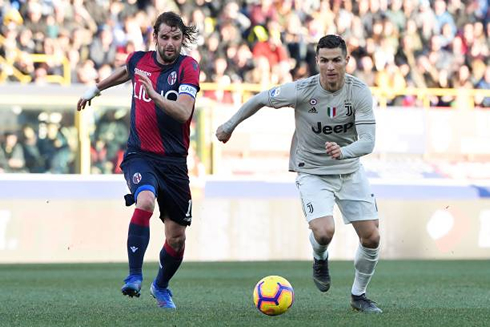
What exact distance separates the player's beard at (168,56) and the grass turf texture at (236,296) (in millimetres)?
1930

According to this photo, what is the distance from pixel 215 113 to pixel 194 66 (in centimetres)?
999

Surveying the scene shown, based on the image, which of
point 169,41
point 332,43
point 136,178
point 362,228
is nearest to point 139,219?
point 136,178

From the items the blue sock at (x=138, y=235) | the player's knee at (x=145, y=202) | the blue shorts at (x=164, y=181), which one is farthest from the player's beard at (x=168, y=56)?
the blue sock at (x=138, y=235)

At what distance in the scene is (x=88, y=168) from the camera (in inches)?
701

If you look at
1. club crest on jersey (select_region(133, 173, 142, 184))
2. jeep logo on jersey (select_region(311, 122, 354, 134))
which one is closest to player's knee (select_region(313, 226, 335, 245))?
jeep logo on jersey (select_region(311, 122, 354, 134))

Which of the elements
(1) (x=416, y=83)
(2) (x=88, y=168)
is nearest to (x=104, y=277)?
(2) (x=88, y=168)

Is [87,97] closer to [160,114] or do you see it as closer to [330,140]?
[160,114]

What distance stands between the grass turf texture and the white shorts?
76cm

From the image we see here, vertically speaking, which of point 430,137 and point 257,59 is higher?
point 257,59

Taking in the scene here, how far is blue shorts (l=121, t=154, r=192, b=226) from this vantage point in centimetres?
854

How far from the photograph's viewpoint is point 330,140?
899 centimetres

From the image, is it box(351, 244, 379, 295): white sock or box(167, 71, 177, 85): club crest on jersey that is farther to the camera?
box(351, 244, 379, 295): white sock

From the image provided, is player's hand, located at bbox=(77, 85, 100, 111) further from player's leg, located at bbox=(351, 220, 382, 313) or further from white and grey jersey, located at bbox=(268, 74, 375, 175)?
player's leg, located at bbox=(351, 220, 382, 313)

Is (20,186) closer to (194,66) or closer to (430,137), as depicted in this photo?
(430,137)
